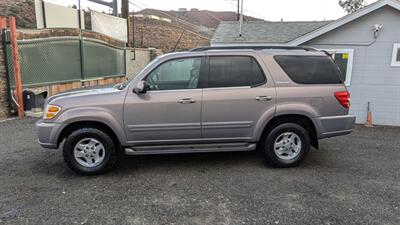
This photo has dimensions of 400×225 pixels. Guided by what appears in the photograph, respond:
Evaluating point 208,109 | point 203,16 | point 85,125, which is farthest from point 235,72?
point 203,16

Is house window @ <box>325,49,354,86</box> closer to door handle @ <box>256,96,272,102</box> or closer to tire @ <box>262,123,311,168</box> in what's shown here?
tire @ <box>262,123,311,168</box>

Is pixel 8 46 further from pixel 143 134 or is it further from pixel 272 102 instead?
pixel 272 102

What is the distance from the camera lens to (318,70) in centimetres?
477

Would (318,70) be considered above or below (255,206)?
above

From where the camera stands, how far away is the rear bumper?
15.4 ft

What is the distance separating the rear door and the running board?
103mm

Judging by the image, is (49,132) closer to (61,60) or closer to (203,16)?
(61,60)

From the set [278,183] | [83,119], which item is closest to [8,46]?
[83,119]

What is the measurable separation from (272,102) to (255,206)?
5.50 feet

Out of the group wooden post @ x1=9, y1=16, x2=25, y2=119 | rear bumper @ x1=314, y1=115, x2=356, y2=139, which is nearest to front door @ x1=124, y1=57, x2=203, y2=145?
rear bumper @ x1=314, y1=115, x2=356, y2=139

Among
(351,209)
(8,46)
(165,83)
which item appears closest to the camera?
(351,209)

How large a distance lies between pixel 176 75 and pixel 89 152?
1713 mm

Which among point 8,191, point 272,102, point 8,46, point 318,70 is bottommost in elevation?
point 8,191

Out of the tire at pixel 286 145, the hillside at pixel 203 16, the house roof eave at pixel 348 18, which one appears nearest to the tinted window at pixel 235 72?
the tire at pixel 286 145
